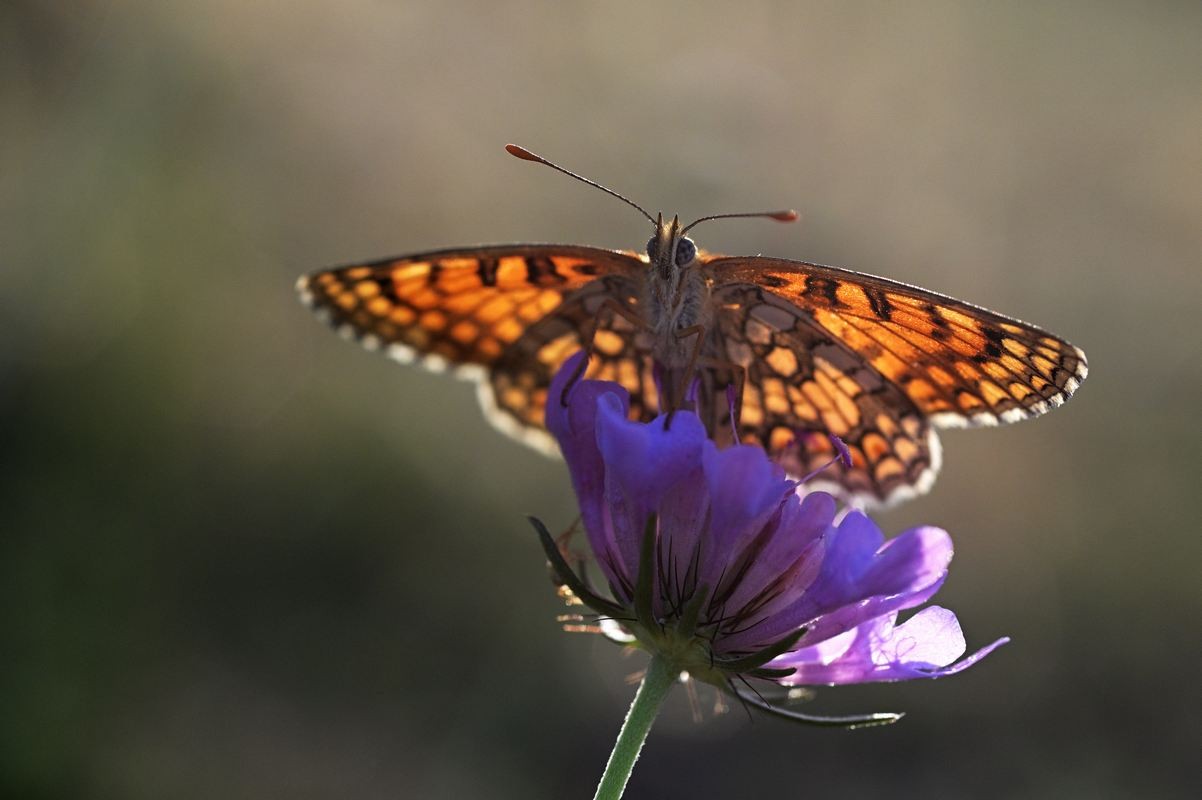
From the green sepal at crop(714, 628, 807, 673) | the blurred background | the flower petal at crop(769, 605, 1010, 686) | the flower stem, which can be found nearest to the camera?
the flower stem

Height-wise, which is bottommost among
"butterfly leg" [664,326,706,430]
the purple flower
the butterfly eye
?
the purple flower

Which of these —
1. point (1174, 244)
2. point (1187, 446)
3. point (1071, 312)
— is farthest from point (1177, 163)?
point (1187, 446)

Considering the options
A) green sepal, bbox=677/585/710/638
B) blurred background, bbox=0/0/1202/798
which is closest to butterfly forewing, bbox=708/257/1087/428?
green sepal, bbox=677/585/710/638

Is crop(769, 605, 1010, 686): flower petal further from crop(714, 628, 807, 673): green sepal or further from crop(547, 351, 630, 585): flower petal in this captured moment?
crop(547, 351, 630, 585): flower petal

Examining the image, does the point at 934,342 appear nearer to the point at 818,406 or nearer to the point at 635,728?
the point at 818,406

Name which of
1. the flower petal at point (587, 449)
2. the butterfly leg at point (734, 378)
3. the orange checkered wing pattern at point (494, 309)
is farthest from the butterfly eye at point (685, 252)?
the flower petal at point (587, 449)

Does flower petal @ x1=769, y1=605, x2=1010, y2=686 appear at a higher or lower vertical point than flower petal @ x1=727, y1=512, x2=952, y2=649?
lower

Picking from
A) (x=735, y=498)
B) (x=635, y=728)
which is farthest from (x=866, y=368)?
(x=635, y=728)
